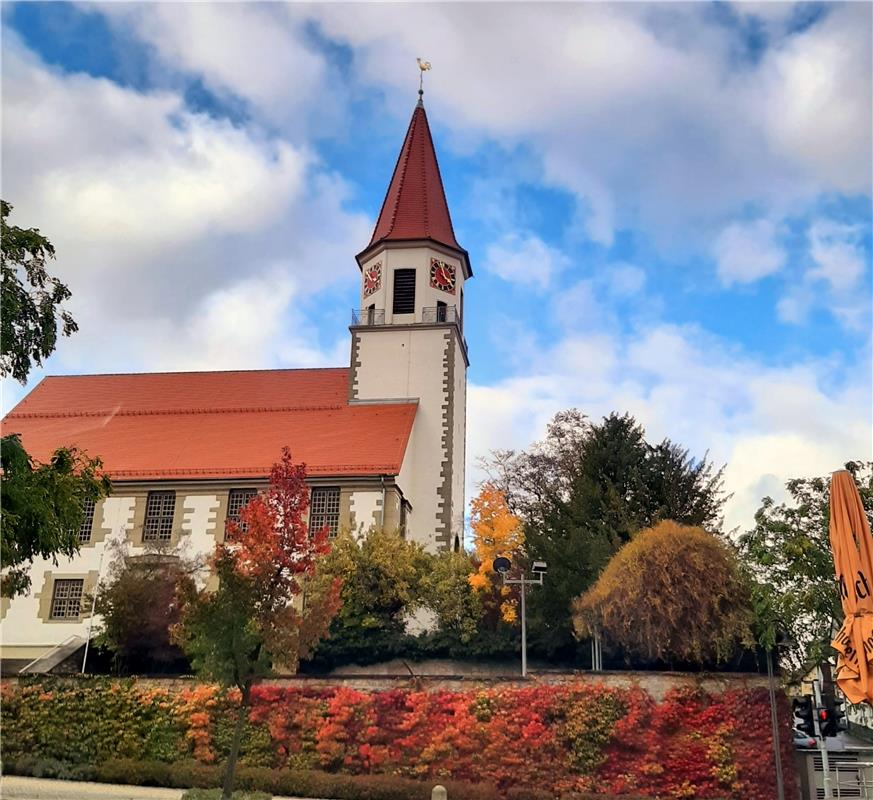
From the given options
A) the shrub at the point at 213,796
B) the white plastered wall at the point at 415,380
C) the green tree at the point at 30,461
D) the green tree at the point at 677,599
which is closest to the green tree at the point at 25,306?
the green tree at the point at 30,461

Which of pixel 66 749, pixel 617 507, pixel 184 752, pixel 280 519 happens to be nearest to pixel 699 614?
pixel 617 507

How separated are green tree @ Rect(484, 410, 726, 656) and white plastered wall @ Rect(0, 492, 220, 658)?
460 inches

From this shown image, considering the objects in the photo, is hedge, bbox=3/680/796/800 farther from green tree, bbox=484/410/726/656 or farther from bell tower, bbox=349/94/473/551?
bell tower, bbox=349/94/473/551

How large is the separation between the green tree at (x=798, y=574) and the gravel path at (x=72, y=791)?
35.7 feet

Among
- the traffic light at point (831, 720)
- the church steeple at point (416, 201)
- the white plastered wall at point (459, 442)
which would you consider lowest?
the traffic light at point (831, 720)

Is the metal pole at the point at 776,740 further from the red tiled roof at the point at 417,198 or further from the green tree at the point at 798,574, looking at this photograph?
the red tiled roof at the point at 417,198

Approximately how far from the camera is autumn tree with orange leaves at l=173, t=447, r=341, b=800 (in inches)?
618

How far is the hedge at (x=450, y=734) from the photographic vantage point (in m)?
19.7

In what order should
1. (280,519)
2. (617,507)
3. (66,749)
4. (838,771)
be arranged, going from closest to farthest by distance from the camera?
(280,519) < (838,771) < (66,749) < (617,507)

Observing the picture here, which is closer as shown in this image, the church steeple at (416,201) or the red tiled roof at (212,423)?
the red tiled roof at (212,423)

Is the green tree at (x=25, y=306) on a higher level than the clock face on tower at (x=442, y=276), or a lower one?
lower

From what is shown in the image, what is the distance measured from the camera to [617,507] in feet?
92.0

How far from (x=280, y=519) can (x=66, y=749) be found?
9.08 metres

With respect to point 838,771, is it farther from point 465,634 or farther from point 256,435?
point 256,435
